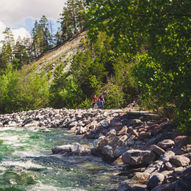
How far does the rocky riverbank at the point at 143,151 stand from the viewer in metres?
5.88

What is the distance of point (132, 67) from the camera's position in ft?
68.7

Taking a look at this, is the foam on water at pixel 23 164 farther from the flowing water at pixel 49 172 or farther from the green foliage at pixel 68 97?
the green foliage at pixel 68 97

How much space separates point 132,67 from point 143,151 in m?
13.7

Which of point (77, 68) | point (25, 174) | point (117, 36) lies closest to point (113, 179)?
point (25, 174)

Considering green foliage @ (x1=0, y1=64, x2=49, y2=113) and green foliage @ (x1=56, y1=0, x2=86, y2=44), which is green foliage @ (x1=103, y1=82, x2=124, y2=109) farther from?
green foliage @ (x1=56, y1=0, x2=86, y2=44)

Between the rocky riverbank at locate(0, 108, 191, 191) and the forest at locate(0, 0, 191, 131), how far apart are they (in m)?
1.02

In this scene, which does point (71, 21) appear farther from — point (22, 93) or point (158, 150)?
point (158, 150)

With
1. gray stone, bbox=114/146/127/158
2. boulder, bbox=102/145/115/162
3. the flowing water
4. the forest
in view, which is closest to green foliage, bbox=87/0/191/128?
the forest

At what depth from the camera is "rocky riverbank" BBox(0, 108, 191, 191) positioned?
5.88 m

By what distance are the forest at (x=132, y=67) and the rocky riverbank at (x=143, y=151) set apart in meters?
1.02

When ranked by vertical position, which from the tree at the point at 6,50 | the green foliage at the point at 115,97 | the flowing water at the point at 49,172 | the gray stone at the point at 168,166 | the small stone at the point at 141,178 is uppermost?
the tree at the point at 6,50

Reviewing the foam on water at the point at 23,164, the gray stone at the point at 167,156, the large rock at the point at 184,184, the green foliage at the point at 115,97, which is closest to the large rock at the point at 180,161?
the gray stone at the point at 167,156

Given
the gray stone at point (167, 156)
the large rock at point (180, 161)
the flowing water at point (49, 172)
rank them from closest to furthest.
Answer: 1. the large rock at point (180, 161)
2. the flowing water at point (49, 172)
3. the gray stone at point (167, 156)

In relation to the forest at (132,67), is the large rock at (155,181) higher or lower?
lower
